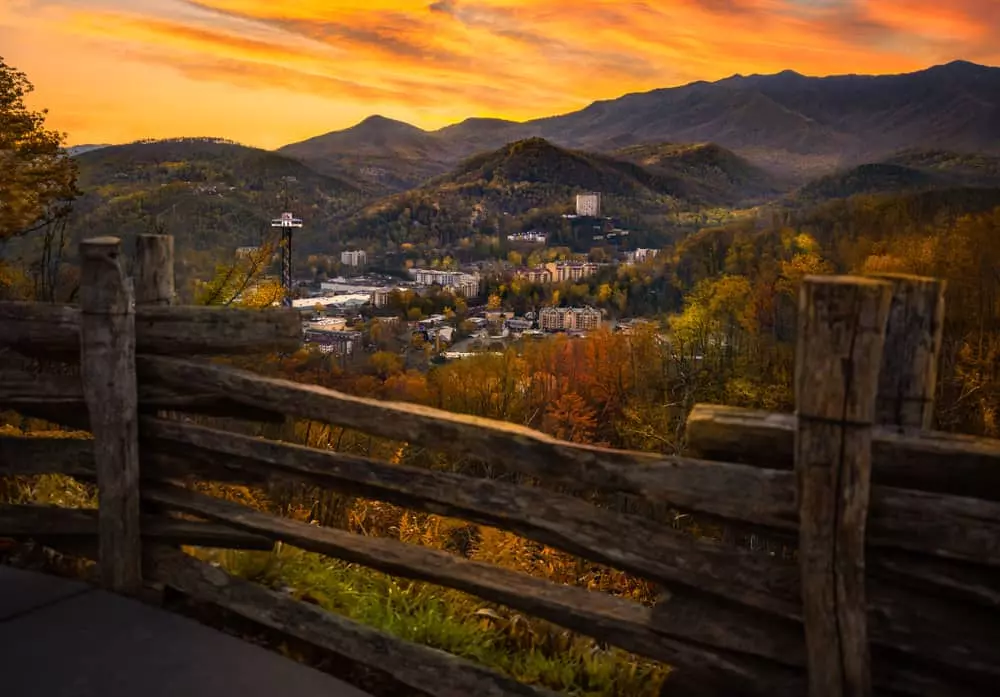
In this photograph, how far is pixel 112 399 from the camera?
9.96 ft

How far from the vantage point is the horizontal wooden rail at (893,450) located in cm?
189

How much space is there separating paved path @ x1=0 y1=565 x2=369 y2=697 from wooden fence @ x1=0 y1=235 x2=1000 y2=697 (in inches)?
7.9

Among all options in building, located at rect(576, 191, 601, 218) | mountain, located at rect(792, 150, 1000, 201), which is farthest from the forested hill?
mountain, located at rect(792, 150, 1000, 201)

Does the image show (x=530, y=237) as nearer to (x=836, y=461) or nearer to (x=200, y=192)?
(x=200, y=192)

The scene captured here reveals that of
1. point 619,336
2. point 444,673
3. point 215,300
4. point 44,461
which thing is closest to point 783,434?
point 444,673

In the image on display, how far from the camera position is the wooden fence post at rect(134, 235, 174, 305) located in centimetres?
A: 332

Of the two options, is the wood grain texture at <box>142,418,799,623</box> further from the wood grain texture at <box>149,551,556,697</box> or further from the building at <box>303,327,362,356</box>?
the building at <box>303,327,362,356</box>

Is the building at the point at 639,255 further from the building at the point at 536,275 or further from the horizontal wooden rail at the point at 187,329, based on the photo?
the horizontal wooden rail at the point at 187,329

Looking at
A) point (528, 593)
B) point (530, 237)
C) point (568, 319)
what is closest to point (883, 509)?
point (528, 593)

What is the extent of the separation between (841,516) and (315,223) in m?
64.8

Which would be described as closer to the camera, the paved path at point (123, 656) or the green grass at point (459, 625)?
the paved path at point (123, 656)

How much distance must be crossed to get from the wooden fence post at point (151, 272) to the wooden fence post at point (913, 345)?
8.76 ft

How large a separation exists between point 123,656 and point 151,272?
152 cm

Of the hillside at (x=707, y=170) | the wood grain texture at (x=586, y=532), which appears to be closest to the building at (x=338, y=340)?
the wood grain texture at (x=586, y=532)
